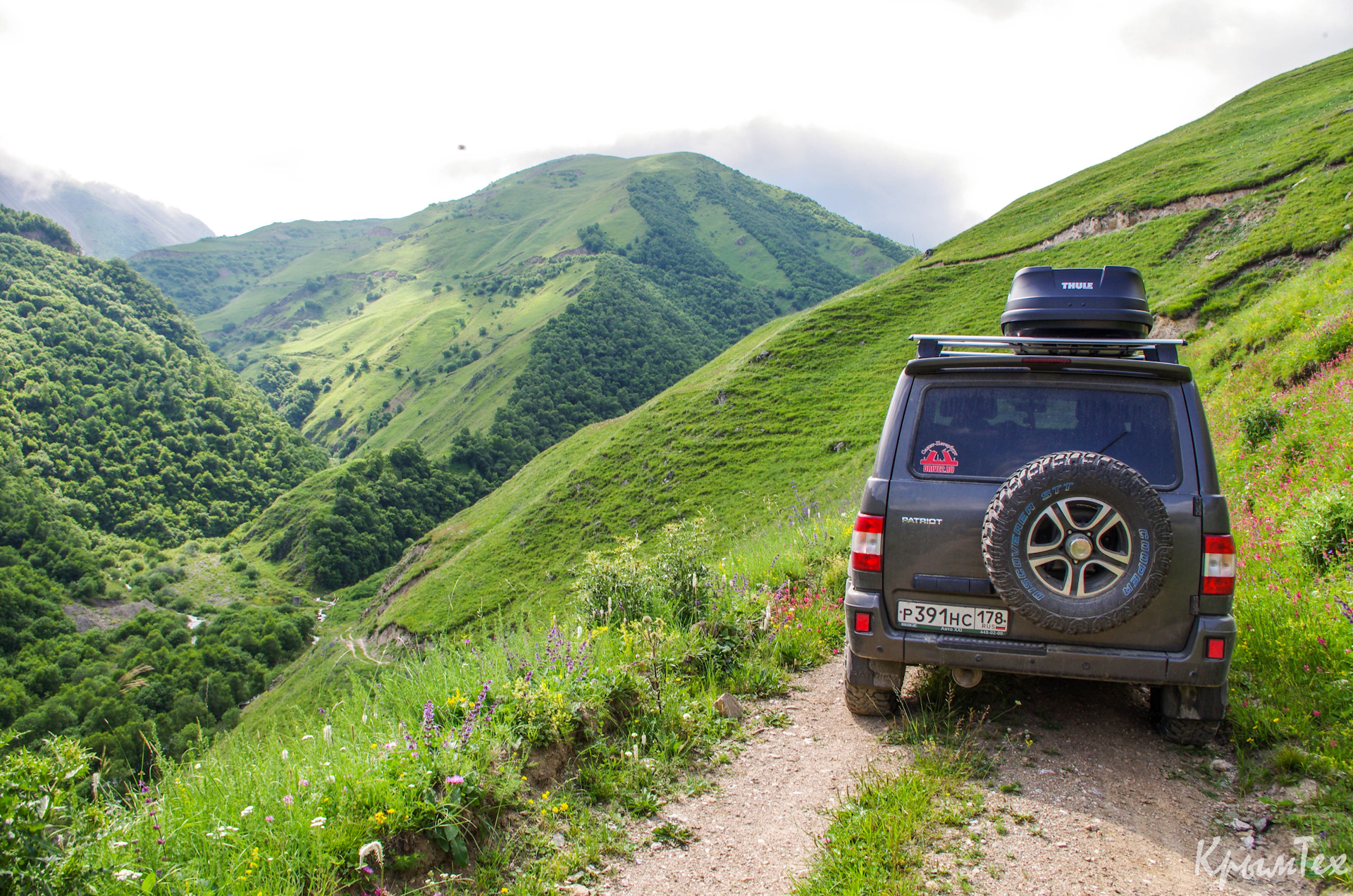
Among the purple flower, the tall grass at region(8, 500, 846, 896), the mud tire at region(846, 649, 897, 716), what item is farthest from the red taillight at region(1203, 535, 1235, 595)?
the purple flower

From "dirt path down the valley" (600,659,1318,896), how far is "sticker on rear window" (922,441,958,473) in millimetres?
1820

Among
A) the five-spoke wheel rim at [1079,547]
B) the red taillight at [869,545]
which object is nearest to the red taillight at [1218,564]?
the five-spoke wheel rim at [1079,547]

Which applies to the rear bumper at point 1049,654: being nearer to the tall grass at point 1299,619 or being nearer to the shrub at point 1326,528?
the tall grass at point 1299,619

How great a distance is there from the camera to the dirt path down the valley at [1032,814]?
127 inches

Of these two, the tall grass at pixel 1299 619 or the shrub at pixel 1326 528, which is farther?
the shrub at pixel 1326 528

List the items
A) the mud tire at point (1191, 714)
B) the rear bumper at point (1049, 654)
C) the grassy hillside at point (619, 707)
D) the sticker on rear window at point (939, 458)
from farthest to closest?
the sticker on rear window at point (939, 458), the mud tire at point (1191, 714), the rear bumper at point (1049, 654), the grassy hillside at point (619, 707)

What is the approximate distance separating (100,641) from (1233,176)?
13143cm

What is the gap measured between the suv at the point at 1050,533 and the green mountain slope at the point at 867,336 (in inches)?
930

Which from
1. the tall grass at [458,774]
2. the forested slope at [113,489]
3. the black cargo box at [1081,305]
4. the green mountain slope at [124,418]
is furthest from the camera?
the green mountain slope at [124,418]

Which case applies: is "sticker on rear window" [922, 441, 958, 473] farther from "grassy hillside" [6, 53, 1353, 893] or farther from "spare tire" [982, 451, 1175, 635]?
"grassy hillside" [6, 53, 1353, 893]

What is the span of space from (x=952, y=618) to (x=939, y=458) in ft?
3.35

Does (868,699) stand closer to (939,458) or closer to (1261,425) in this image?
(939,458)

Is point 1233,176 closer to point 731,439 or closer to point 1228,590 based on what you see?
point 731,439

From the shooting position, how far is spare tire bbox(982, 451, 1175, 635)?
3811 mm
